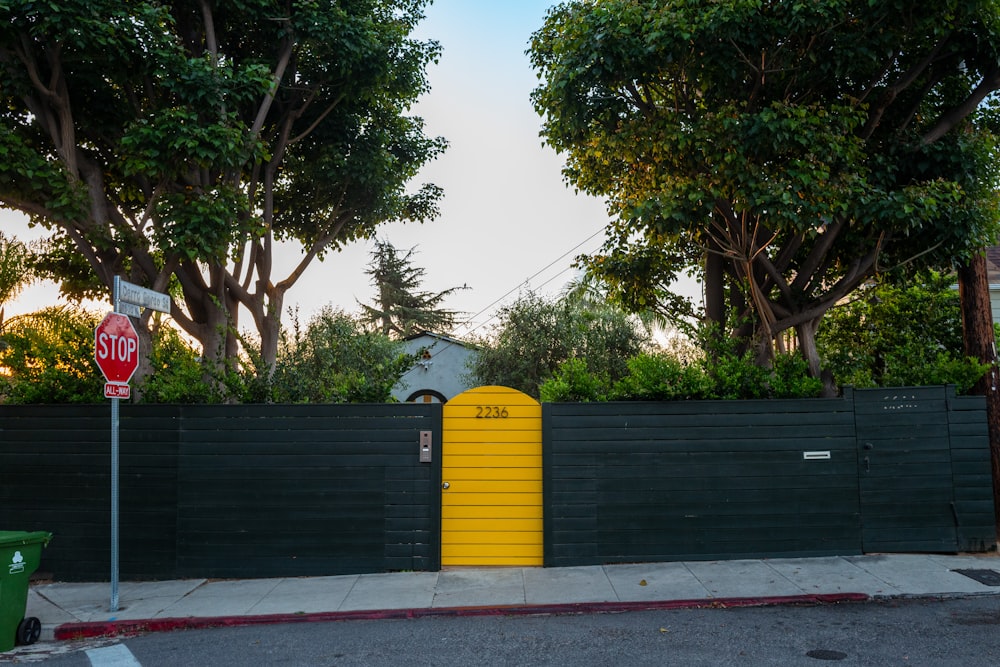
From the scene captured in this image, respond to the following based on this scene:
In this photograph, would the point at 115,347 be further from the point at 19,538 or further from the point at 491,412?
the point at 491,412

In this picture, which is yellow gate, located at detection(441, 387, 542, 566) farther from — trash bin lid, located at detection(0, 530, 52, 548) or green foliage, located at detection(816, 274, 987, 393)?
green foliage, located at detection(816, 274, 987, 393)

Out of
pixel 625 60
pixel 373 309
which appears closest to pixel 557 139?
pixel 625 60

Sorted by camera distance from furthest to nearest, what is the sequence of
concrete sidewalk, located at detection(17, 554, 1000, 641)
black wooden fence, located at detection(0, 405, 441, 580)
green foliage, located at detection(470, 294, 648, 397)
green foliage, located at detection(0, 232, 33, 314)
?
green foliage, located at detection(470, 294, 648, 397)
green foliage, located at detection(0, 232, 33, 314)
black wooden fence, located at detection(0, 405, 441, 580)
concrete sidewalk, located at detection(17, 554, 1000, 641)

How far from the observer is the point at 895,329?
44.6 feet

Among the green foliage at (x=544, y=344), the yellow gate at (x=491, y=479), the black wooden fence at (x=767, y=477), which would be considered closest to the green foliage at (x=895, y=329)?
the black wooden fence at (x=767, y=477)

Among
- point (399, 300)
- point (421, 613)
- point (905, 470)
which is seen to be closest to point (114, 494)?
point (421, 613)

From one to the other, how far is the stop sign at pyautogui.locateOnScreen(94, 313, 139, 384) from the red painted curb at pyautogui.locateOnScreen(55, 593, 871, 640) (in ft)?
8.66

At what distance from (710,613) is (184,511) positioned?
21.8ft

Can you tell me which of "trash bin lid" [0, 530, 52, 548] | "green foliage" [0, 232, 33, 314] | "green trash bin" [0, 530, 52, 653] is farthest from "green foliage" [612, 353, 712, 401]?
"green foliage" [0, 232, 33, 314]

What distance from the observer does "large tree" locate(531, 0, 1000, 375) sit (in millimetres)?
10242

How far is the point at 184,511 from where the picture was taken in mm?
9703

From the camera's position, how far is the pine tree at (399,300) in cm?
4834

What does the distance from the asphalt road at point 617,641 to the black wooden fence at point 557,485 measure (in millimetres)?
1969

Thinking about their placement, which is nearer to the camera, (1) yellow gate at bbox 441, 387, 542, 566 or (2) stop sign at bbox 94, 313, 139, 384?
(2) stop sign at bbox 94, 313, 139, 384
